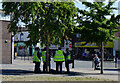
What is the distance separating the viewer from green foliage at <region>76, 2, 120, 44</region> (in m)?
16.1

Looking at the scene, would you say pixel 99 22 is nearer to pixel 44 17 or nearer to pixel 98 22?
pixel 98 22

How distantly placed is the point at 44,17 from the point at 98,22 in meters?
3.44

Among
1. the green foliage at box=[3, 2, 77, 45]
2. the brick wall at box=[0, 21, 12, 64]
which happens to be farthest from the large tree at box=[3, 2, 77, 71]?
the brick wall at box=[0, 21, 12, 64]

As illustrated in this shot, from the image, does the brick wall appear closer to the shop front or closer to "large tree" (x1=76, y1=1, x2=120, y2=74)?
"large tree" (x1=76, y1=1, x2=120, y2=74)

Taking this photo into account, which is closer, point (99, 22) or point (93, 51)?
point (99, 22)

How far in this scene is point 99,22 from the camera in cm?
1606

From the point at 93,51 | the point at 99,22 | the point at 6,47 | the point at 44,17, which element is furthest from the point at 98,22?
the point at 93,51

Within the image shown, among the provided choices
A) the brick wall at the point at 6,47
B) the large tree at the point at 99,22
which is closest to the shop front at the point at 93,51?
the brick wall at the point at 6,47

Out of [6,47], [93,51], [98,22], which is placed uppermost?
[98,22]

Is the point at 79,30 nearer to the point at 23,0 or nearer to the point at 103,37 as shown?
the point at 103,37

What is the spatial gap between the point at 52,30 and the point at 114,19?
4123 mm

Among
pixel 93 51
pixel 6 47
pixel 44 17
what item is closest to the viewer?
pixel 44 17

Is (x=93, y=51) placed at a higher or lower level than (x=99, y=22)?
lower

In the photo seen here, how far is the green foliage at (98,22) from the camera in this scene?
1606cm
